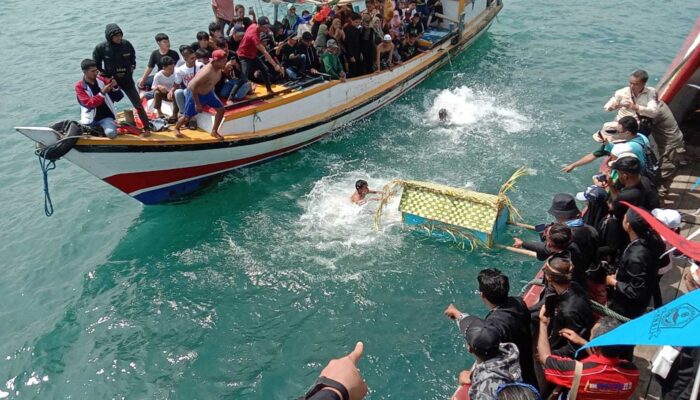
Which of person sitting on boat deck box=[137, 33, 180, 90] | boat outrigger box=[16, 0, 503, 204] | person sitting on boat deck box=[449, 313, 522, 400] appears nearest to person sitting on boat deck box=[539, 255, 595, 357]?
person sitting on boat deck box=[449, 313, 522, 400]

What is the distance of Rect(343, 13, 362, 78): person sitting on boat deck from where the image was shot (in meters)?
12.3

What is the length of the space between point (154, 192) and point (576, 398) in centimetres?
842

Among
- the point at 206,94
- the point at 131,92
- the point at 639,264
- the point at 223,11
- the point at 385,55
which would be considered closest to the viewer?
the point at 639,264

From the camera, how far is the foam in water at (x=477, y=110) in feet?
43.1

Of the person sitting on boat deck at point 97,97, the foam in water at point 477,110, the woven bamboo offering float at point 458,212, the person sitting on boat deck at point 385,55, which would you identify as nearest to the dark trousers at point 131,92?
the person sitting on boat deck at point 97,97

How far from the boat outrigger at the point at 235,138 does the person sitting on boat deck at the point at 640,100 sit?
651cm

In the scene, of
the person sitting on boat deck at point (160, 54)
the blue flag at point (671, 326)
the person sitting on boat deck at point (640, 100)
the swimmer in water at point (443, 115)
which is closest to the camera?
the blue flag at point (671, 326)

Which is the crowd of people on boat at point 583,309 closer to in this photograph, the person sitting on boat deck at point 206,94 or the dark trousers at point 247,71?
the person sitting on boat deck at point 206,94

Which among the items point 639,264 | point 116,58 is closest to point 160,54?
point 116,58

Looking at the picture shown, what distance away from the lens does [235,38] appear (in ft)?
37.4

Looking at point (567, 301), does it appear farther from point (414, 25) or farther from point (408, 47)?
point (414, 25)

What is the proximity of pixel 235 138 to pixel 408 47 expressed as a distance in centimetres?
639

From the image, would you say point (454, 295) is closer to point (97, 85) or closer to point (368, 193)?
point (368, 193)

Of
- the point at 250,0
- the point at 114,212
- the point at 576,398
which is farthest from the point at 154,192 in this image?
the point at 250,0
